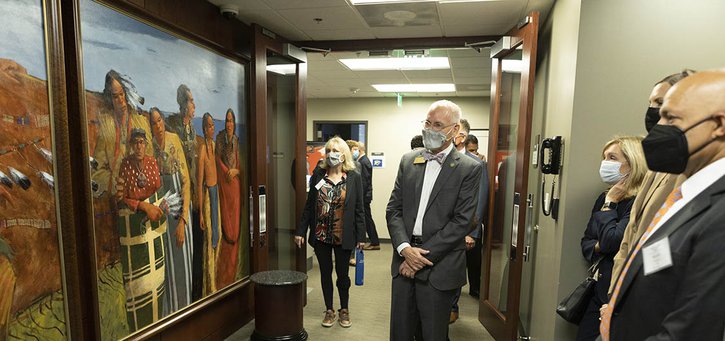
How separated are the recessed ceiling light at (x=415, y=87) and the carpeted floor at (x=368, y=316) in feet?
8.93

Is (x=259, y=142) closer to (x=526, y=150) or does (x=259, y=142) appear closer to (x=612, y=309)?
(x=526, y=150)

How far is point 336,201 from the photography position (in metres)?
2.96

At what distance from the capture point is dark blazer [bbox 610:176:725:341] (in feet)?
2.69

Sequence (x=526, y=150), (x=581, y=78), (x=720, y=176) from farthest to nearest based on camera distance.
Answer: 1. (x=526, y=150)
2. (x=581, y=78)
3. (x=720, y=176)

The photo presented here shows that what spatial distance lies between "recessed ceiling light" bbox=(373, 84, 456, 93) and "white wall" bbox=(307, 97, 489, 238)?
649mm

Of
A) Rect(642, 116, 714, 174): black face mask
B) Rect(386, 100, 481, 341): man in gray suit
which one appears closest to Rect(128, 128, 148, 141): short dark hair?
Rect(386, 100, 481, 341): man in gray suit

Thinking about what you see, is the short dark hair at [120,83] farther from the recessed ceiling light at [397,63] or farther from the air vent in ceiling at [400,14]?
the recessed ceiling light at [397,63]

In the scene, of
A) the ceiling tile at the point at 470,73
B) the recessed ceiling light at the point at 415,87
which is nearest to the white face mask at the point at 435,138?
the ceiling tile at the point at 470,73

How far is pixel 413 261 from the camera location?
183cm

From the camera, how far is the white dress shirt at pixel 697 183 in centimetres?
90

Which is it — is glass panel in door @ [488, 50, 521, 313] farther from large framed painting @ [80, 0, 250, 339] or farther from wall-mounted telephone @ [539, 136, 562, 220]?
large framed painting @ [80, 0, 250, 339]

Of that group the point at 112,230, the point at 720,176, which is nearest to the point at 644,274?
the point at 720,176

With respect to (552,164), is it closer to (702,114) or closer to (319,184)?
(702,114)

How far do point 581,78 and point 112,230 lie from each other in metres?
2.44
